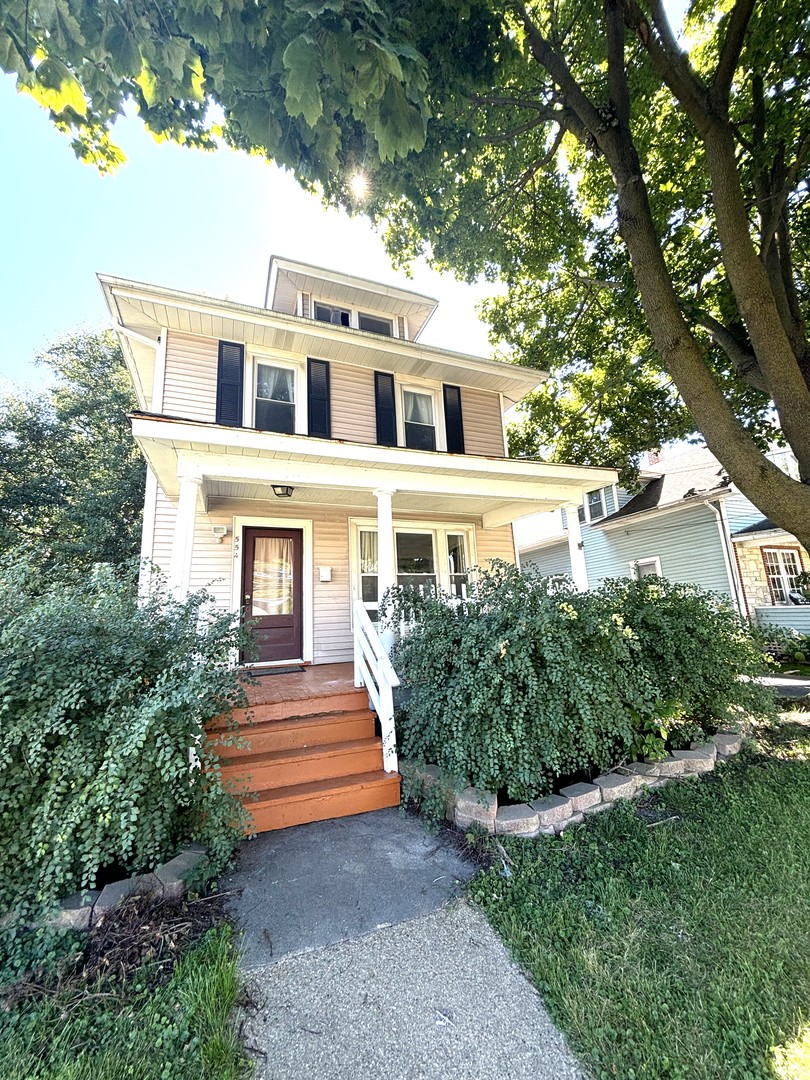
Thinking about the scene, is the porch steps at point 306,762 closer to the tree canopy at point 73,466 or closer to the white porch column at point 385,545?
the white porch column at point 385,545

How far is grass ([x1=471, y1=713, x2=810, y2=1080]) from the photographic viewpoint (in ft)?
5.56

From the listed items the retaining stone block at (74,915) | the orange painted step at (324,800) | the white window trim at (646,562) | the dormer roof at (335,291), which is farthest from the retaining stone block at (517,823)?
the white window trim at (646,562)

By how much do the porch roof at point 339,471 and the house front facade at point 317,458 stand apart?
2cm

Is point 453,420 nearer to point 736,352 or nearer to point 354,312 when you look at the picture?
point 354,312

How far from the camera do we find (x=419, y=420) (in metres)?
8.27

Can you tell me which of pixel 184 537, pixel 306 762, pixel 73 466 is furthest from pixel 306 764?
pixel 73 466

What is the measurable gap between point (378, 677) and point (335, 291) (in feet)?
24.4

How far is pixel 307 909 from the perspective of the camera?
262cm

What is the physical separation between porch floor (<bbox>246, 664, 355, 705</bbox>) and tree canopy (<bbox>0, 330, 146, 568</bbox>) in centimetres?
1029

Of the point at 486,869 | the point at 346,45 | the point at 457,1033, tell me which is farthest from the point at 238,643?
the point at 346,45

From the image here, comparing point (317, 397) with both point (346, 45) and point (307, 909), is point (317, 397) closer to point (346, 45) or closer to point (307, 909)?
point (346, 45)

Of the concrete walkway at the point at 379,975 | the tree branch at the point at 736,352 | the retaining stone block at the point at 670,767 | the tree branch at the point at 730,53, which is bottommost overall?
the concrete walkway at the point at 379,975

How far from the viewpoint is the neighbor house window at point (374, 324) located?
8.88 metres

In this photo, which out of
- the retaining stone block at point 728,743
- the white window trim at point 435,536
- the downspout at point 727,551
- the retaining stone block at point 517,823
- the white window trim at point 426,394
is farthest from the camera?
the downspout at point 727,551
